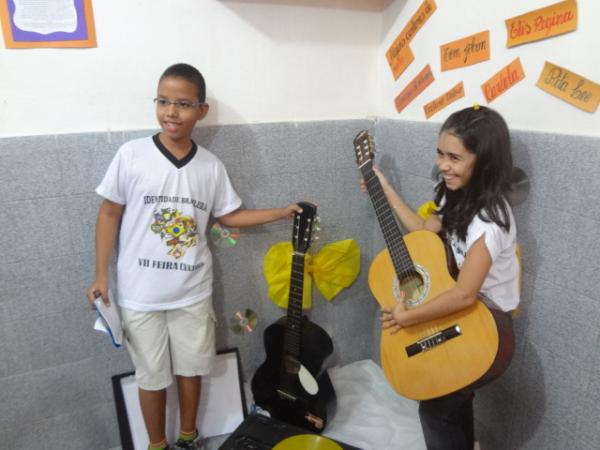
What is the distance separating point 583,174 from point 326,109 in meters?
0.86

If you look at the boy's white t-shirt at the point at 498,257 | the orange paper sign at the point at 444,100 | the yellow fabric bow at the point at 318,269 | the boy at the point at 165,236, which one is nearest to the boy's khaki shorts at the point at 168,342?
the boy at the point at 165,236

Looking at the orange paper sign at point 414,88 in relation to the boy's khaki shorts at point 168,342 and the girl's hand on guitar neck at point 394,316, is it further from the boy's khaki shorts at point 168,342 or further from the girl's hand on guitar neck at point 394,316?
the boy's khaki shorts at point 168,342

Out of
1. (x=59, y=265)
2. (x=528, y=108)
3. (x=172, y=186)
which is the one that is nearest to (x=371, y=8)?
(x=528, y=108)

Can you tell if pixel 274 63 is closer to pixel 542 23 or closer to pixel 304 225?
pixel 304 225

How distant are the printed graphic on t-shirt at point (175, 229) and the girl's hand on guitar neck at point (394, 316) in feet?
1.98

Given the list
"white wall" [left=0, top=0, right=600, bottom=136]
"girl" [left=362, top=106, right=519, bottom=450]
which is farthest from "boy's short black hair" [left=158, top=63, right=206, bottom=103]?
"girl" [left=362, top=106, right=519, bottom=450]

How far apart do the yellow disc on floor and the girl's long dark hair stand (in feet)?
2.51

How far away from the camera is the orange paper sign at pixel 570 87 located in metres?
0.96

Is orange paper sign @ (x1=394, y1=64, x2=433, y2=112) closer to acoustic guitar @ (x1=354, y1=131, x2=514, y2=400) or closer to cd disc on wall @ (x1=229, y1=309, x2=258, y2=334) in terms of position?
acoustic guitar @ (x1=354, y1=131, x2=514, y2=400)

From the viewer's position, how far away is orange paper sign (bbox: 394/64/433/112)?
1413mm

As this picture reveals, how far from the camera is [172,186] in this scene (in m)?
1.23

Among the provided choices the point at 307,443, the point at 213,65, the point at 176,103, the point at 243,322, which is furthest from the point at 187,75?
the point at 307,443

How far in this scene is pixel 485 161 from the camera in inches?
41.4

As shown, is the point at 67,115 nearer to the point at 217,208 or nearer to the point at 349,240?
the point at 217,208
